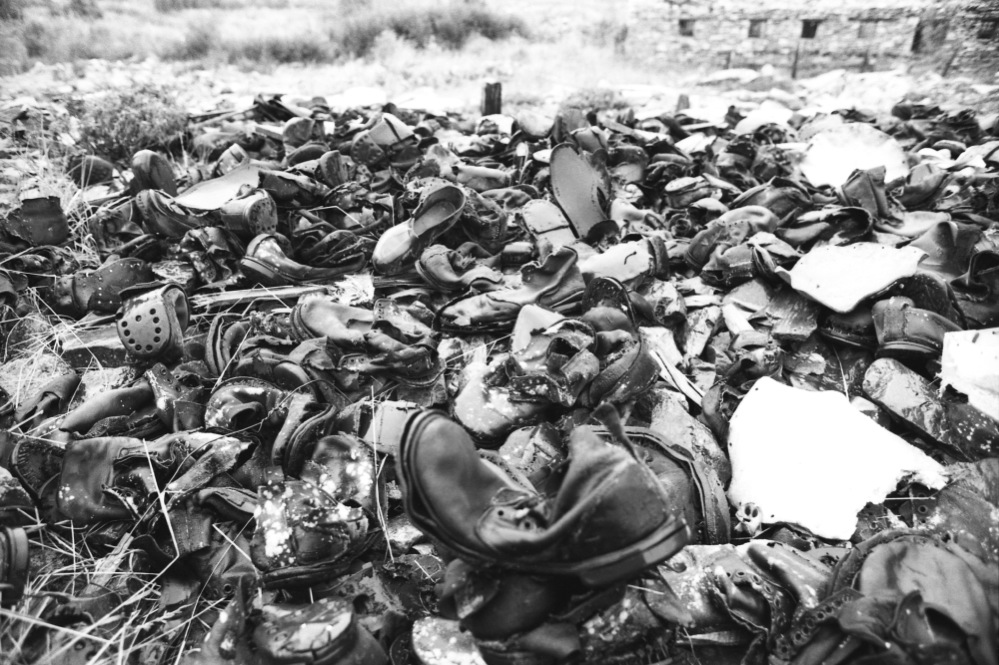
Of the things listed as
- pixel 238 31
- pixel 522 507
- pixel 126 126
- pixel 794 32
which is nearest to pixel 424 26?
pixel 238 31

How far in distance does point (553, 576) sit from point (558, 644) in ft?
0.42

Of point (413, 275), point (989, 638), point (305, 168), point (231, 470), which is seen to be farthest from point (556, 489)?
point (305, 168)

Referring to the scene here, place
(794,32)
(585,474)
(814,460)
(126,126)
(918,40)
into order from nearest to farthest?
(585,474), (814,460), (126,126), (918,40), (794,32)

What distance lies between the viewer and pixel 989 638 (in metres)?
1.06

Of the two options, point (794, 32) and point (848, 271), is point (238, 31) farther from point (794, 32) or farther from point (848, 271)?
point (848, 271)

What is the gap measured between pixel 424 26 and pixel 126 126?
7.59 meters

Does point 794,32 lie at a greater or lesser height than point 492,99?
greater

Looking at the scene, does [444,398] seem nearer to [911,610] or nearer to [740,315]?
[740,315]

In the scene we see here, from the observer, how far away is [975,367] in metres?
1.75

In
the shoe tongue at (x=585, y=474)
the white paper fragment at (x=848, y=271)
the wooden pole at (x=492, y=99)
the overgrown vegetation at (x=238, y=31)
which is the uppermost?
the overgrown vegetation at (x=238, y=31)

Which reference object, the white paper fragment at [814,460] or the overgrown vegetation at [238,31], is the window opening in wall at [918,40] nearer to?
the overgrown vegetation at [238,31]

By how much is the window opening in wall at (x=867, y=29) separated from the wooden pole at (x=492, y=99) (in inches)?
271

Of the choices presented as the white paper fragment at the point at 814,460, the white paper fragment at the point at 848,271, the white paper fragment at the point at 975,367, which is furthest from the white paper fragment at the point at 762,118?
the white paper fragment at the point at 814,460

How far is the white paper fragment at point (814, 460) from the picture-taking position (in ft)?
5.13
